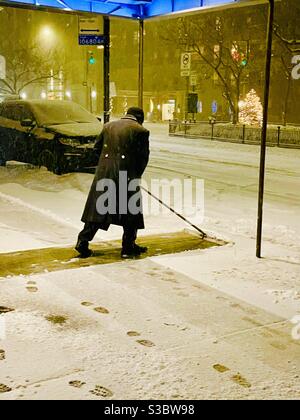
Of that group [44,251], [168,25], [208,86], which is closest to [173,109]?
[208,86]

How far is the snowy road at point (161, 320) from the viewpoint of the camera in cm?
363

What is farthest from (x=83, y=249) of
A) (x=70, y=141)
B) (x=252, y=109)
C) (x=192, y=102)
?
(x=252, y=109)

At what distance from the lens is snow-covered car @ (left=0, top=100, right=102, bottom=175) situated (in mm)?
13125

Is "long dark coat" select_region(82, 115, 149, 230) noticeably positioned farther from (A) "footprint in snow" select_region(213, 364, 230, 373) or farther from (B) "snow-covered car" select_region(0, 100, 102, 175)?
(B) "snow-covered car" select_region(0, 100, 102, 175)

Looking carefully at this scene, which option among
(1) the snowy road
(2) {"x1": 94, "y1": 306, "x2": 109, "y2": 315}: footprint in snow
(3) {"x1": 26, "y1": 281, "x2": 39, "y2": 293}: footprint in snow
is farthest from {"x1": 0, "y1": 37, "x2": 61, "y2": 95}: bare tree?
(2) {"x1": 94, "y1": 306, "x2": 109, "y2": 315}: footprint in snow

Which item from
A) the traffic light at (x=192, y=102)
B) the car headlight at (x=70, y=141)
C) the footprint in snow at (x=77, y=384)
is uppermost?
the traffic light at (x=192, y=102)

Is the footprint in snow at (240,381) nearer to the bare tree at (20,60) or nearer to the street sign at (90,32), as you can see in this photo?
the street sign at (90,32)

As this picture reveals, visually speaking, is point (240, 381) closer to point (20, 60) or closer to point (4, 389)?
point (4, 389)

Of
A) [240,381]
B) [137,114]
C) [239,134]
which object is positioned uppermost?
[137,114]

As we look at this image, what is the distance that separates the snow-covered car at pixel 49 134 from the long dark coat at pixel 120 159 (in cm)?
575

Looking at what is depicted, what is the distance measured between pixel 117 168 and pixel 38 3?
5.25 metres

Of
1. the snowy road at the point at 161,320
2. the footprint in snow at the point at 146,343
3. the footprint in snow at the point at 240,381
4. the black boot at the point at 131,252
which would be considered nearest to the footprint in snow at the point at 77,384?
the snowy road at the point at 161,320

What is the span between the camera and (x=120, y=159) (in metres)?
6.33

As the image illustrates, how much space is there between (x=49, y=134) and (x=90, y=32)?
2.79 metres
